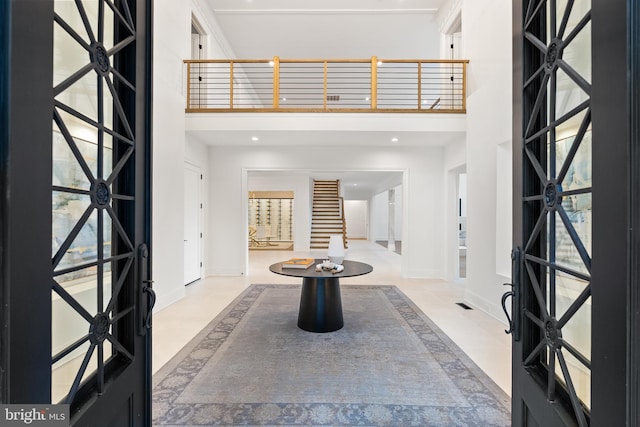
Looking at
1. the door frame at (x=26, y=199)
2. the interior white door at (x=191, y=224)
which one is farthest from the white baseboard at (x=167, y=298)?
the door frame at (x=26, y=199)

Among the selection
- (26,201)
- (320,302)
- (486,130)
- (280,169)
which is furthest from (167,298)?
(486,130)

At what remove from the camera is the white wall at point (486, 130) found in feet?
12.2

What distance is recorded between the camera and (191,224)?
562cm

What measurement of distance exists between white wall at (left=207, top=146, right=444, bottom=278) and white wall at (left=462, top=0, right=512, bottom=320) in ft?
5.37

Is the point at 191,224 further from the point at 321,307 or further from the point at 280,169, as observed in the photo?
the point at 321,307

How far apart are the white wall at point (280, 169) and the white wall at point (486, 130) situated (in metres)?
1.64

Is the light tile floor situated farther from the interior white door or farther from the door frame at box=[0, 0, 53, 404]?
the door frame at box=[0, 0, 53, 404]

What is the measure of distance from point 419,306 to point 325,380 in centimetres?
240

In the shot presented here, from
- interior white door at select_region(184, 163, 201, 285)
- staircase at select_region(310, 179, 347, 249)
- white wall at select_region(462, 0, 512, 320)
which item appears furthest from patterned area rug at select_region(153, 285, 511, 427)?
staircase at select_region(310, 179, 347, 249)

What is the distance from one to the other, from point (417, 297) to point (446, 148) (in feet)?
10.3

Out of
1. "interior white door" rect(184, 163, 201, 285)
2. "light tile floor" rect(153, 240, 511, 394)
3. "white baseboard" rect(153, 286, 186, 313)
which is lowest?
"light tile floor" rect(153, 240, 511, 394)

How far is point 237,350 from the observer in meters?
2.83

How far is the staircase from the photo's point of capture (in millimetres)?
11656

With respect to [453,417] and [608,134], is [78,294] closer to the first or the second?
[608,134]
